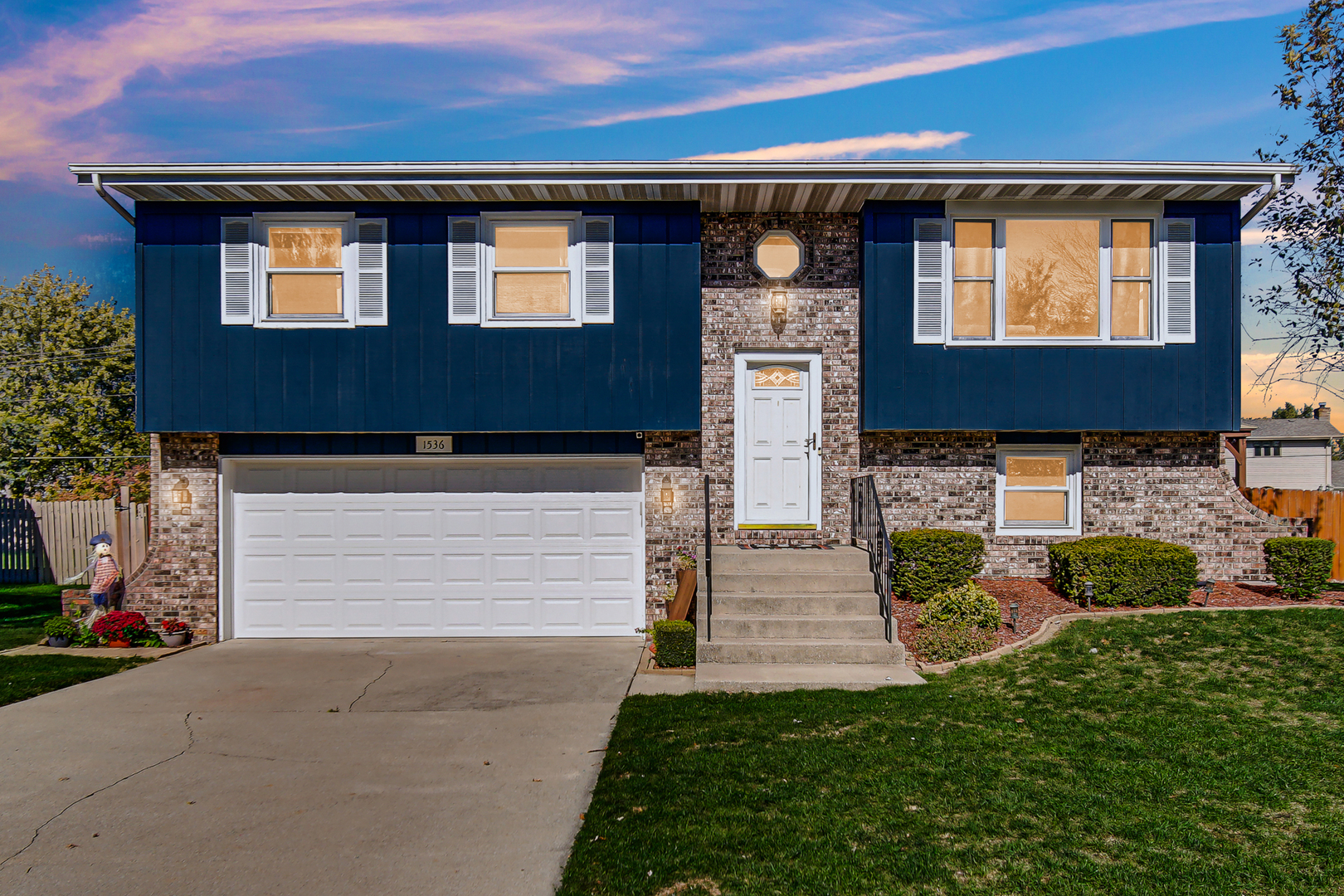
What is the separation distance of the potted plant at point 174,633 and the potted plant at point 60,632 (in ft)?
3.27

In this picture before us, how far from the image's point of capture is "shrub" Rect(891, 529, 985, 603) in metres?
9.05

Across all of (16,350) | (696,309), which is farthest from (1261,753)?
(16,350)

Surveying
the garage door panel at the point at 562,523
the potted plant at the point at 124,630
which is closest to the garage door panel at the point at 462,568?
the garage door panel at the point at 562,523

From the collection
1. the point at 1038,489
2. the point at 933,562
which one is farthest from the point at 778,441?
the point at 1038,489

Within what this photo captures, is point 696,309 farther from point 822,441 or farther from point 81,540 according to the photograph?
point 81,540

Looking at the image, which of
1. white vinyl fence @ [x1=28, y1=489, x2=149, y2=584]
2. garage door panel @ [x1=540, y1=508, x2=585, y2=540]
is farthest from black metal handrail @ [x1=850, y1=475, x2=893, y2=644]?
white vinyl fence @ [x1=28, y1=489, x2=149, y2=584]

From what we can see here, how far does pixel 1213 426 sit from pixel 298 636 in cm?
1256

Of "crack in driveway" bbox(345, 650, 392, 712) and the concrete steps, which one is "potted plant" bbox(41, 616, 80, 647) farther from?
the concrete steps

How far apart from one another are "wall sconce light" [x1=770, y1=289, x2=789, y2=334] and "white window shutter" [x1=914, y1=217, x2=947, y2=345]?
67.5 inches

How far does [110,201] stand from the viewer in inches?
367

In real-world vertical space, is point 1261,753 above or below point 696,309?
below

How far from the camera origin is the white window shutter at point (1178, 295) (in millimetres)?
9688

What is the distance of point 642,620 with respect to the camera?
9.75 metres

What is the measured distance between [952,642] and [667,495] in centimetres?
391
